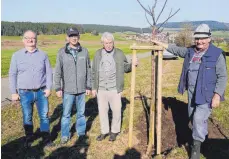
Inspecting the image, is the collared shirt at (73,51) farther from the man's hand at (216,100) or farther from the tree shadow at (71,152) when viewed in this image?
the man's hand at (216,100)

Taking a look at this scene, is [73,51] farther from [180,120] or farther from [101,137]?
[180,120]

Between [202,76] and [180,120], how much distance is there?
9.34ft

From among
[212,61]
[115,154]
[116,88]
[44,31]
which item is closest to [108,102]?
[116,88]

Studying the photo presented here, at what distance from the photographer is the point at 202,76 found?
5.02 metres

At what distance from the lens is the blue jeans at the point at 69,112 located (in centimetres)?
643

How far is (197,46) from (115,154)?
101 inches

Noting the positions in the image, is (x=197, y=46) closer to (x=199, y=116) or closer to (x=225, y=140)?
(x=199, y=116)

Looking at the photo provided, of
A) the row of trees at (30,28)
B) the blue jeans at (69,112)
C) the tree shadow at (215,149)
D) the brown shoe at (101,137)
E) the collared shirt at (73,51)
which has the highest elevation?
the row of trees at (30,28)

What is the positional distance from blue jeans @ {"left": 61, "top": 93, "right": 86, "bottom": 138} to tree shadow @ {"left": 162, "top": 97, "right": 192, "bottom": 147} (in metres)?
2.12

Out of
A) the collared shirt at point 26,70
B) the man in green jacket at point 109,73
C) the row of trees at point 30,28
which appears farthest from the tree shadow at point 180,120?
the row of trees at point 30,28

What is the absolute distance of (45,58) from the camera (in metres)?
5.96

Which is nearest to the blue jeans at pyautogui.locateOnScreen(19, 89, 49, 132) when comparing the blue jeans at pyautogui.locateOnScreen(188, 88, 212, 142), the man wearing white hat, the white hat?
the man wearing white hat

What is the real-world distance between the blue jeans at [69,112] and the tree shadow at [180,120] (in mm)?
2122

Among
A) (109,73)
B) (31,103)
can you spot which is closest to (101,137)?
(109,73)
